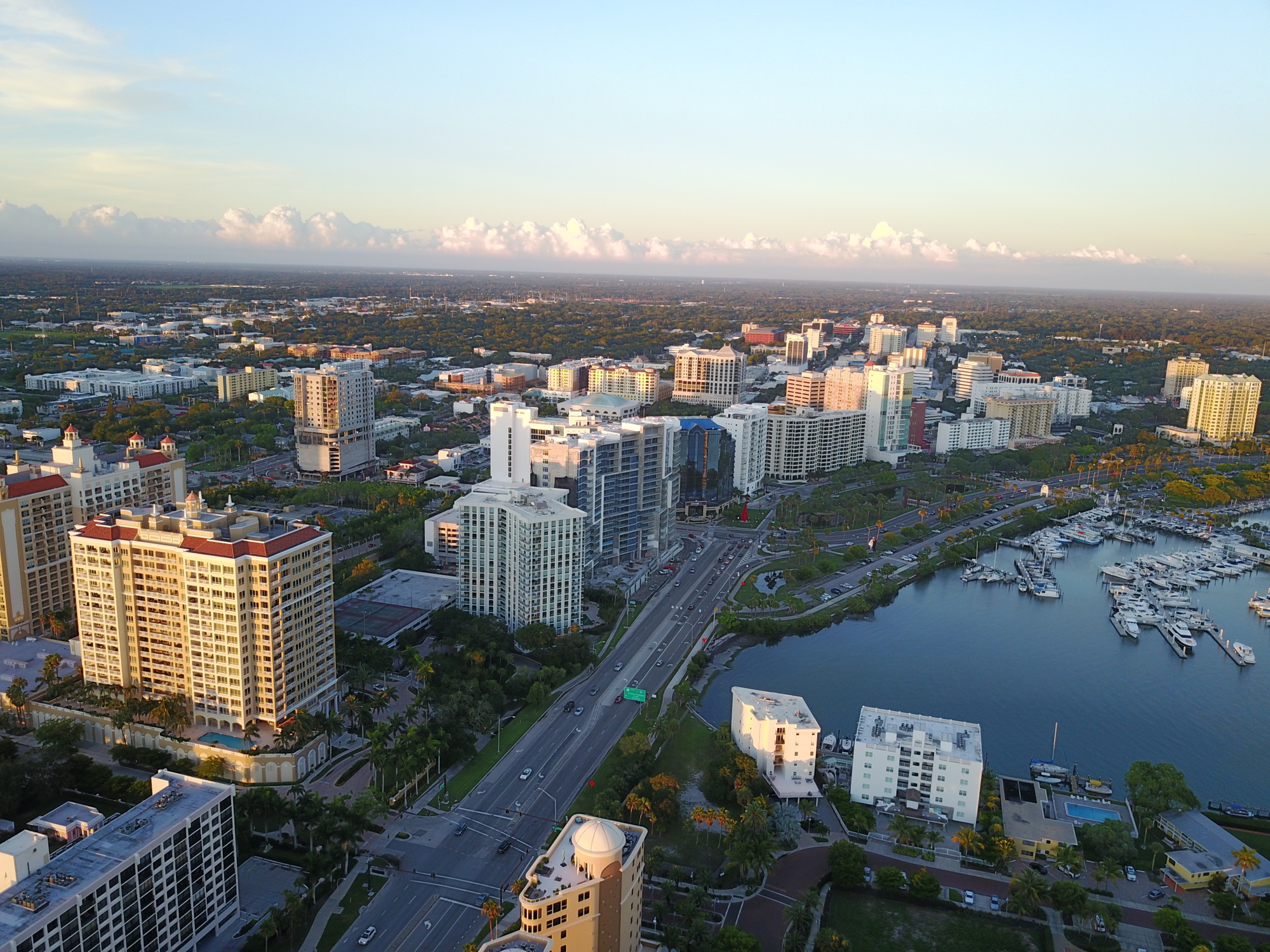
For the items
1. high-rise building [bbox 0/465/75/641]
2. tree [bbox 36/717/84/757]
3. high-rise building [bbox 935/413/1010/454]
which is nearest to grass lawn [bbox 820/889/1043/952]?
tree [bbox 36/717/84/757]

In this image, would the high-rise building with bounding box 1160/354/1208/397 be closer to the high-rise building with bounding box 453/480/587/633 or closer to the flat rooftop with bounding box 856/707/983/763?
the flat rooftop with bounding box 856/707/983/763

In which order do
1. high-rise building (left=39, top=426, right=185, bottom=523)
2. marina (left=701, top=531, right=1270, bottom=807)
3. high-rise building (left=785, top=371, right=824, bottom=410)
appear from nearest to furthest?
marina (left=701, top=531, right=1270, bottom=807), high-rise building (left=39, top=426, right=185, bottom=523), high-rise building (left=785, top=371, right=824, bottom=410)

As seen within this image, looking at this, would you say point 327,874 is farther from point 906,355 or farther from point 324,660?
point 906,355

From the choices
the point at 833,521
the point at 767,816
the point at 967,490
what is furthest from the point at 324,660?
the point at 967,490

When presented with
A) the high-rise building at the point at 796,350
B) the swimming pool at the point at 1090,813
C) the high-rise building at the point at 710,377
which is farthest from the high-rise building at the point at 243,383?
the swimming pool at the point at 1090,813

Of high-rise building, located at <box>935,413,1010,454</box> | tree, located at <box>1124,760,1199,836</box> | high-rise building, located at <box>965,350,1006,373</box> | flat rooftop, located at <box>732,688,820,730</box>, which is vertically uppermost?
high-rise building, located at <box>965,350,1006,373</box>

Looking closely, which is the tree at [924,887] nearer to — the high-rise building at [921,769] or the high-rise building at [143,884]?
the high-rise building at [921,769]
